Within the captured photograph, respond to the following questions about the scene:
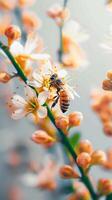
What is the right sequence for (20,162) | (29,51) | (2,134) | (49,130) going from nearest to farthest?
(29,51), (49,130), (20,162), (2,134)

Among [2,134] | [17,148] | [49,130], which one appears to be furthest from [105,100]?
[2,134]

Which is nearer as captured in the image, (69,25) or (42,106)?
(42,106)

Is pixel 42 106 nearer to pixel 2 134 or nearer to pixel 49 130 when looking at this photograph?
pixel 49 130

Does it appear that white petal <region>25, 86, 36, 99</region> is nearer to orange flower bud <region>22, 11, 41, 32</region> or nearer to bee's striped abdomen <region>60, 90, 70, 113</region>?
bee's striped abdomen <region>60, 90, 70, 113</region>

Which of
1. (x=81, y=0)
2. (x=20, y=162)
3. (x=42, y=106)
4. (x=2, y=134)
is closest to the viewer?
(x=42, y=106)

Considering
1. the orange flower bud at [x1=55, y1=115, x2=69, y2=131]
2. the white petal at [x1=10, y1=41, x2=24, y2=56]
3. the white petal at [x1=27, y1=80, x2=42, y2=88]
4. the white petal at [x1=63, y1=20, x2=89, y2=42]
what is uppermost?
the white petal at [x1=10, y1=41, x2=24, y2=56]

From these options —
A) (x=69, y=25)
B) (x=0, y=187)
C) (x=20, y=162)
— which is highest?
(x=69, y=25)

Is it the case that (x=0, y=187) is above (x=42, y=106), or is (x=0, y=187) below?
below

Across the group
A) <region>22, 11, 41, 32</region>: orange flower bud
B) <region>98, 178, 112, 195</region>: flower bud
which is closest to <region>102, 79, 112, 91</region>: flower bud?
<region>98, 178, 112, 195</region>: flower bud
